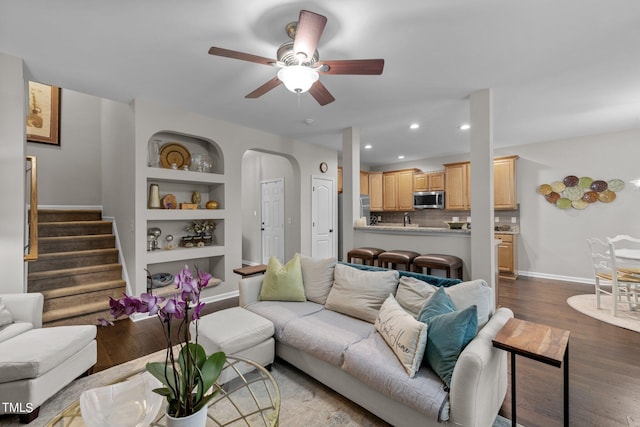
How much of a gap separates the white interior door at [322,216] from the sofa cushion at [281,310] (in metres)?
2.98

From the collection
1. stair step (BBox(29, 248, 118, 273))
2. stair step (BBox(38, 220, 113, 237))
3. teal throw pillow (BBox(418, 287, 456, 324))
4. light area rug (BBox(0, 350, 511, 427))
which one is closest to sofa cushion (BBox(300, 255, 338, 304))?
light area rug (BBox(0, 350, 511, 427))

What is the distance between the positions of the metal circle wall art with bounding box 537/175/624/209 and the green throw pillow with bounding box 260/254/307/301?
205 inches

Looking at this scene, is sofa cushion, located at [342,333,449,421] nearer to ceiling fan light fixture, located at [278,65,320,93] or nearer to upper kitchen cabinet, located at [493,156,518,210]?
ceiling fan light fixture, located at [278,65,320,93]

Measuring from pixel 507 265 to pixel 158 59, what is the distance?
6.31 metres

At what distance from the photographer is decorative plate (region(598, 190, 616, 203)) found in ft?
15.6

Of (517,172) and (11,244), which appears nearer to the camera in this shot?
(11,244)

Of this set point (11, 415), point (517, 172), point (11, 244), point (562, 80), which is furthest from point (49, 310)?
point (517, 172)

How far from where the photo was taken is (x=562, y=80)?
2967 mm

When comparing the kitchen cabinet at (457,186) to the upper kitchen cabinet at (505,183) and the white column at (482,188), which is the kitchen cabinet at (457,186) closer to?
the upper kitchen cabinet at (505,183)

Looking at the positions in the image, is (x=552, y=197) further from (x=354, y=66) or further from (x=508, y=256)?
(x=354, y=66)

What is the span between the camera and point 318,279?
9.21 feet

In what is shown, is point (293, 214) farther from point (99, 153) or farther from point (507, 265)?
point (507, 265)

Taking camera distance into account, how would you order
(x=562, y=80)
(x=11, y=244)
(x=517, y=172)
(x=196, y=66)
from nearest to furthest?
(x=11, y=244)
(x=196, y=66)
(x=562, y=80)
(x=517, y=172)

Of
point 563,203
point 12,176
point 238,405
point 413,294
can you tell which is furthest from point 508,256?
point 12,176
